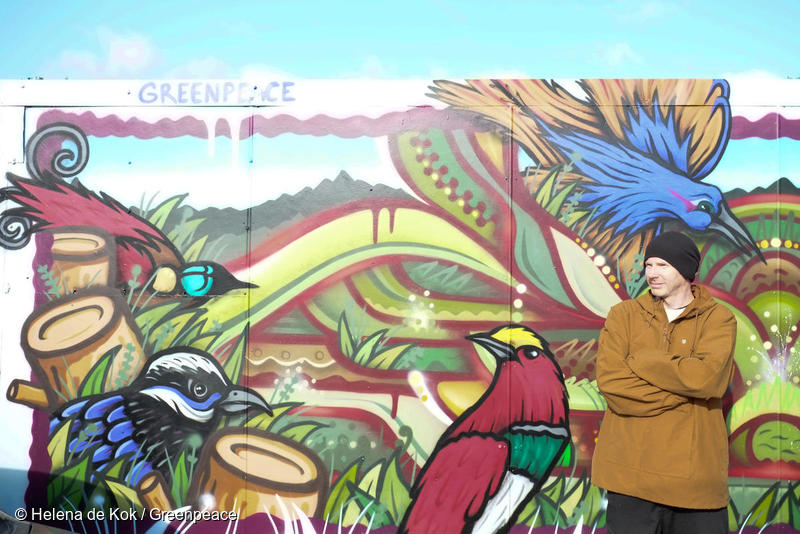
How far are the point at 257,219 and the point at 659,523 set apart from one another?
8.26 feet

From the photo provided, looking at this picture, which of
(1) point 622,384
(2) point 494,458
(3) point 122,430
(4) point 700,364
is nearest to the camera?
(4) point 700,364

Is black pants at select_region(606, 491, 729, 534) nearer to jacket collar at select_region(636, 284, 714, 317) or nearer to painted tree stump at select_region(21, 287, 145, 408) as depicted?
jacket collar at select_region(636, 284, 714, 317)

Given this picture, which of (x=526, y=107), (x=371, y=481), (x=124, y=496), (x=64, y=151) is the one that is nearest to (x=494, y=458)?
(x=371, y=481)

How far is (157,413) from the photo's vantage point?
3.69 metres

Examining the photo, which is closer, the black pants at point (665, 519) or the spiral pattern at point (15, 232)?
the black pants at point (665, 519)

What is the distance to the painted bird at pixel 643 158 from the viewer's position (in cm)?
363

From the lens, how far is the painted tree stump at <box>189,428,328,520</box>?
363cm

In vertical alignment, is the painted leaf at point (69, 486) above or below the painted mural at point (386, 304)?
below

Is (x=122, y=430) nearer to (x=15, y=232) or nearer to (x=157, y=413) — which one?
(x=157, y=413)

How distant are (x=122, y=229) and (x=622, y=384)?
2809 millimetres

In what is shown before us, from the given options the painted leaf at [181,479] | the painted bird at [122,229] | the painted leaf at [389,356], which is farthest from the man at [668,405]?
the painted leaf at [181,479]

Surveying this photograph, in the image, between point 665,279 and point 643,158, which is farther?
point 643,158

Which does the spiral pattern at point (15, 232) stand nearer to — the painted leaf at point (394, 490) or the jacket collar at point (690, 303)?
the painted leaf at point (394, 490)

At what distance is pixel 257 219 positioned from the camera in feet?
12.1
